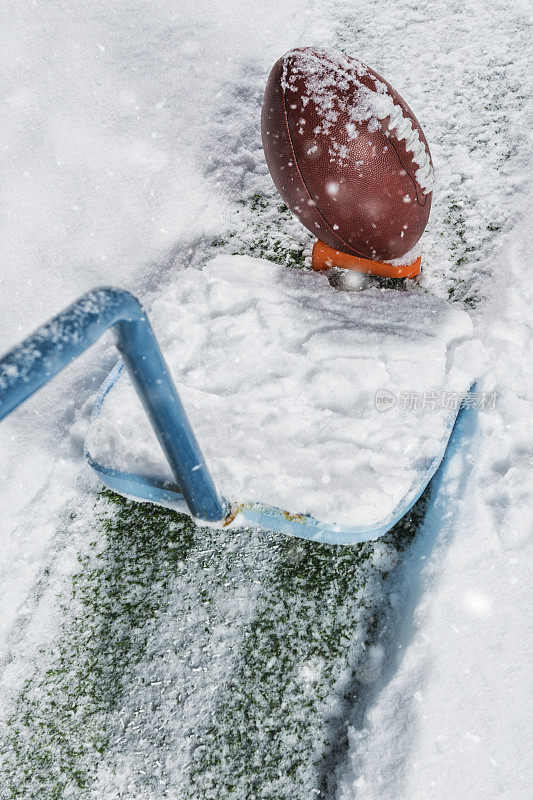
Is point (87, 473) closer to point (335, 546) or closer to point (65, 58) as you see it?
point (335, 546)

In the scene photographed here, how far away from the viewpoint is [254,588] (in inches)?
58.7

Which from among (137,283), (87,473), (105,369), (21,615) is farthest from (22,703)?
(137,283)

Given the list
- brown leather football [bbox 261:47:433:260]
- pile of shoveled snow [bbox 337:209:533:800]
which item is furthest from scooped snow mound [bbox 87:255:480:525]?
brown leather football [bbox 261:47:433:260]

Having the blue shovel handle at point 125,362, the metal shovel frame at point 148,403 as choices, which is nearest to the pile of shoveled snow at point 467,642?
the metal shovel frame at point 148,403

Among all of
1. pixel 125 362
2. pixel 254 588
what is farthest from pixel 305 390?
pixel 125 362

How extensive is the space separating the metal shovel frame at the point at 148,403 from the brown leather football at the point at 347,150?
623 mm

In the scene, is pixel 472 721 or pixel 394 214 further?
pixel 394 214

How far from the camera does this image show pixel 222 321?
1757 mm

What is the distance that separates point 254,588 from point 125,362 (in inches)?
28.3

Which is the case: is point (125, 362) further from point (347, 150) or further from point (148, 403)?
point (347, 150)

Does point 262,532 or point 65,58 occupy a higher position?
point 65,58

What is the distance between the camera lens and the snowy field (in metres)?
1.27

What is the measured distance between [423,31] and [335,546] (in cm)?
256

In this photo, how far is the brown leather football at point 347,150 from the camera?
5.37 ft
